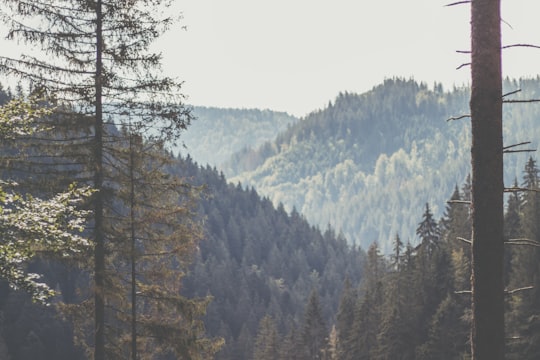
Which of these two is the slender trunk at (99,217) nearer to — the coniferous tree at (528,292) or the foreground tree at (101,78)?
the foreground tree at (101,78)

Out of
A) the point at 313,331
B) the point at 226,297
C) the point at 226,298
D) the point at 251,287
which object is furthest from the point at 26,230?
the point at 251,287

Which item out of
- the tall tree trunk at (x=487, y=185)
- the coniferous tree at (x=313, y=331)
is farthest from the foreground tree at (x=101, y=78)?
the coniferous tree at (x=313, y=331)

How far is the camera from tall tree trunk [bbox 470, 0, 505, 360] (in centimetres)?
679

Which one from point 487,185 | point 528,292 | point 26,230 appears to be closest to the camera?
point 487,185

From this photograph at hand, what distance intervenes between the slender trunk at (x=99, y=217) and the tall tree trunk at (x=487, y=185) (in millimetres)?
8902

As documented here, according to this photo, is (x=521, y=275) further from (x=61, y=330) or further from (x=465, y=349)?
(x=61, y=330)

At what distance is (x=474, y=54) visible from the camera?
6965 mm

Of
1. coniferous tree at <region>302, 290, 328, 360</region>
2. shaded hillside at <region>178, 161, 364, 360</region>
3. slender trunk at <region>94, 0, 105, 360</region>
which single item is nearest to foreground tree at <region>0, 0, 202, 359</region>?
slender trunk at <region>94, 0, 105, 360</region>

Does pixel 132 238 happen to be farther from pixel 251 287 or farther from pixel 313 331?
pixel 251 287

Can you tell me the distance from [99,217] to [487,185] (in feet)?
30.7

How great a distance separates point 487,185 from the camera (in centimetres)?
682

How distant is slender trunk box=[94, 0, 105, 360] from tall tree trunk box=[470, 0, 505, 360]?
890cm

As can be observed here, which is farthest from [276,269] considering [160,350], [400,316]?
[160,350]

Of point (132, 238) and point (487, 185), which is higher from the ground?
point (487, 185)
